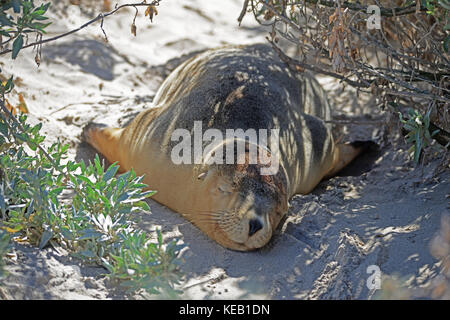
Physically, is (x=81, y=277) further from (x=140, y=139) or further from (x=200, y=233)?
(x=140, y=139)

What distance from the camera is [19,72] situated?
5.80 m

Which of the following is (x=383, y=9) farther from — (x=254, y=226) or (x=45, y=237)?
(x=45, y=237)

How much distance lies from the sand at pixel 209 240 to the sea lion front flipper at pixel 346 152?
0.09m

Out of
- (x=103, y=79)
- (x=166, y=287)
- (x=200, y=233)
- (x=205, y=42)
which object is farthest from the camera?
(x=205, y=42)

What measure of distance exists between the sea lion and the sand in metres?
0.15

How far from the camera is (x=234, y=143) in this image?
3.99 metres

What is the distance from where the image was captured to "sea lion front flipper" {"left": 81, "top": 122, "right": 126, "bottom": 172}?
4.98 metres

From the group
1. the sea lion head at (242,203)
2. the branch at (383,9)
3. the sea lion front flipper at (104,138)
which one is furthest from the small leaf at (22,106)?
the branch at (383,9)

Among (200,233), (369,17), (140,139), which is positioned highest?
(369,17)

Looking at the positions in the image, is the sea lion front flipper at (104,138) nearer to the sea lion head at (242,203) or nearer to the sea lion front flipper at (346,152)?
the sea lion head at (242,203)

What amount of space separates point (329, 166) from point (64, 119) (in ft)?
8.38

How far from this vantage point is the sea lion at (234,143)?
3.69m

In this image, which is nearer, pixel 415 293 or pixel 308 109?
pixel 415 293

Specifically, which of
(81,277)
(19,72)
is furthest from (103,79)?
(81,277)
